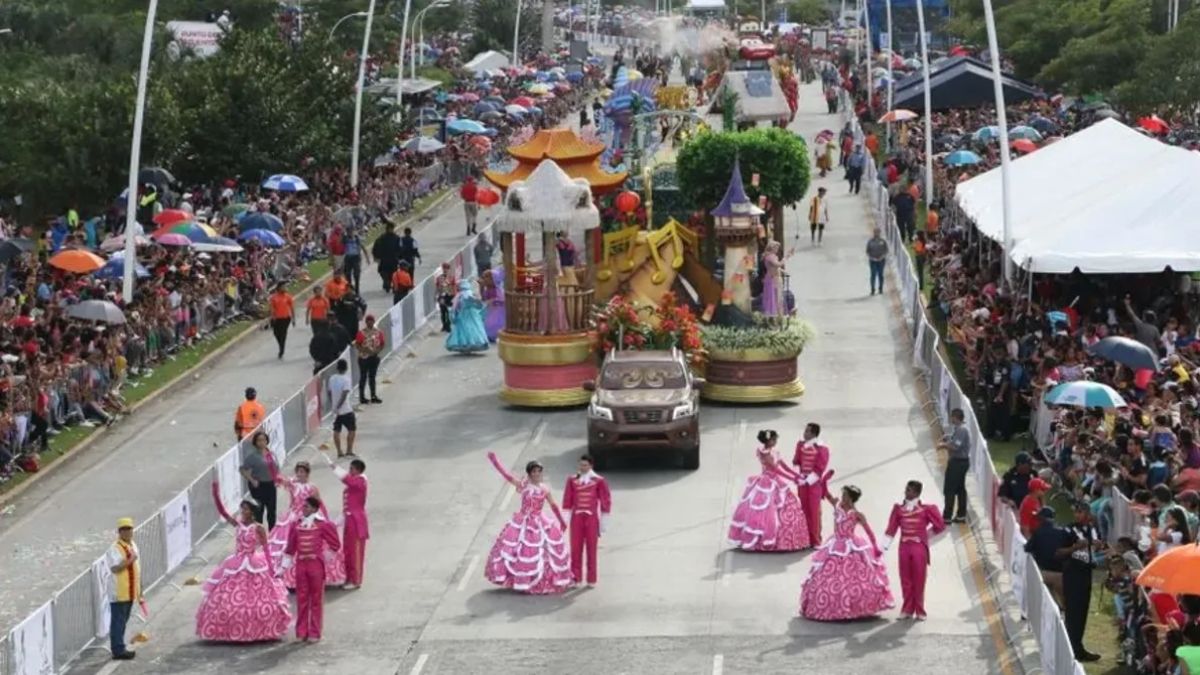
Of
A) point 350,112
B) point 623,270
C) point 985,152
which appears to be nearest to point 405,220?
point 350,112

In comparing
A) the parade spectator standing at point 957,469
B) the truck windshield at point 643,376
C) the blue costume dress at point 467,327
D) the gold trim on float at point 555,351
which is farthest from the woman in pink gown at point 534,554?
the blue costume dress at point 467,327

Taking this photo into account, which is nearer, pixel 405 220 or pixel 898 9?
pixel 405 220

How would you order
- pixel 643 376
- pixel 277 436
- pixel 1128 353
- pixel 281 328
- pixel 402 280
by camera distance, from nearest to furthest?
pixel 1128 353, pixel 643 376, pixel 277 436, pixel 281 328, pixel 402 280

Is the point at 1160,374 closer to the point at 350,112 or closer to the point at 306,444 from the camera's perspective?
the point at 306,444

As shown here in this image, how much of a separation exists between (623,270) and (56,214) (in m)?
20.7

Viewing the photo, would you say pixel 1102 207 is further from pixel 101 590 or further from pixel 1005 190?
pixel 101 590

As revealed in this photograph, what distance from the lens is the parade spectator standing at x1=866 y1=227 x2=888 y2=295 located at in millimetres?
48156

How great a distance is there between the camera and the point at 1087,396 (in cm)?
2891

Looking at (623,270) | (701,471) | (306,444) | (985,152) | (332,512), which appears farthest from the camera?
(985,152)

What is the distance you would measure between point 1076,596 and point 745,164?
68.3 ft

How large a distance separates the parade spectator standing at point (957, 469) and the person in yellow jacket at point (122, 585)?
9824 millimetres

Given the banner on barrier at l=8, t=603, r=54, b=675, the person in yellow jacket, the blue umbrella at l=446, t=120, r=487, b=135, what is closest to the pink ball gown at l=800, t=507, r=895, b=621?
the person in yellow jacket

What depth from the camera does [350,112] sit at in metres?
65.4

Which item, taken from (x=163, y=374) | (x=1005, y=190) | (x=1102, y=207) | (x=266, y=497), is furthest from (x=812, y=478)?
(x=163, y=374)
